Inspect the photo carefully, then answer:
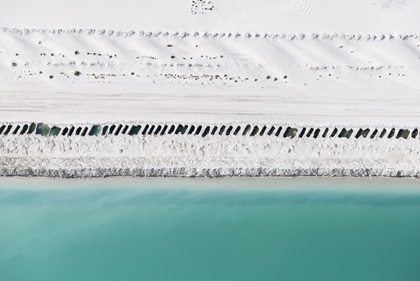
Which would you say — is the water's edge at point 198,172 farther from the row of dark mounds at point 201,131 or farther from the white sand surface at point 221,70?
the row of dark mounds at point 201,131

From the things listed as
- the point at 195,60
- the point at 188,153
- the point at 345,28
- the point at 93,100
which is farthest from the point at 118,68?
the point at 345,28

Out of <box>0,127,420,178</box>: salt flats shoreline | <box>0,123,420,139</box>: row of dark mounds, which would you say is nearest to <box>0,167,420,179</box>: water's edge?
<box>0,127,420,178</box>: salt flats shoreline

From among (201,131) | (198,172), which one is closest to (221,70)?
(201,131)

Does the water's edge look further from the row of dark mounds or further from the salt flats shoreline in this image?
the row of dark mounds

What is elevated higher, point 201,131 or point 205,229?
point 201,131

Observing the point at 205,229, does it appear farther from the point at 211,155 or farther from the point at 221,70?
the point at 221,70

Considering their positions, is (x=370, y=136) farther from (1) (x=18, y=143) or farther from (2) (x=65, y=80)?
(1) (x=18, y=143)

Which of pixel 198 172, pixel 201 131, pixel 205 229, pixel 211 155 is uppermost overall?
pixel 201 131
